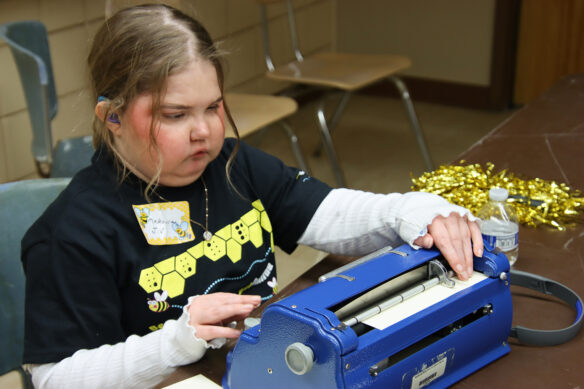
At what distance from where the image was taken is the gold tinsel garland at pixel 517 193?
1329 mm

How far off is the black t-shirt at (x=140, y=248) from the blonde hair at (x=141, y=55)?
0.19 feet

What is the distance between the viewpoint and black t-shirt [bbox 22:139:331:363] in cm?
99

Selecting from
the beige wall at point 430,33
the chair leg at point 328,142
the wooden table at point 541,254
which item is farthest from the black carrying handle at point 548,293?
the beige wall at point 430,33

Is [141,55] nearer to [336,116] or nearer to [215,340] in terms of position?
[215,340]

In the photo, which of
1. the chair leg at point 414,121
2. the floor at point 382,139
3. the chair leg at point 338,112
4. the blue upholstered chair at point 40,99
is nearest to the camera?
the blue upholstered chair at point 40,99

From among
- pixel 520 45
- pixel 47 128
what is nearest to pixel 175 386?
pixel 47 128

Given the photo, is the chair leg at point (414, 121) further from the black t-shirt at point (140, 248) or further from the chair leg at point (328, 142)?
the black t-shirt at point (140, 248)

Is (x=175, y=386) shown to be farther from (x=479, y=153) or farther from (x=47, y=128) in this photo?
(x=47, y=128)

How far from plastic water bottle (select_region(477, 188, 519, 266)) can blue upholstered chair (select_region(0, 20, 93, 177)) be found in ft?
3.41

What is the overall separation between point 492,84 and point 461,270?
3.64 metres

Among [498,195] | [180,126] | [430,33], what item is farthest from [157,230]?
[430,33]

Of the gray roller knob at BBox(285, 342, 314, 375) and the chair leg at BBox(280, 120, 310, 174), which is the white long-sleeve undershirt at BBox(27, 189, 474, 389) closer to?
the gray roller knob at BBox(285, 342, 314, 375)

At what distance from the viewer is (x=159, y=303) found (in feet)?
3.61

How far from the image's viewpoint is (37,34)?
95.6 inches
